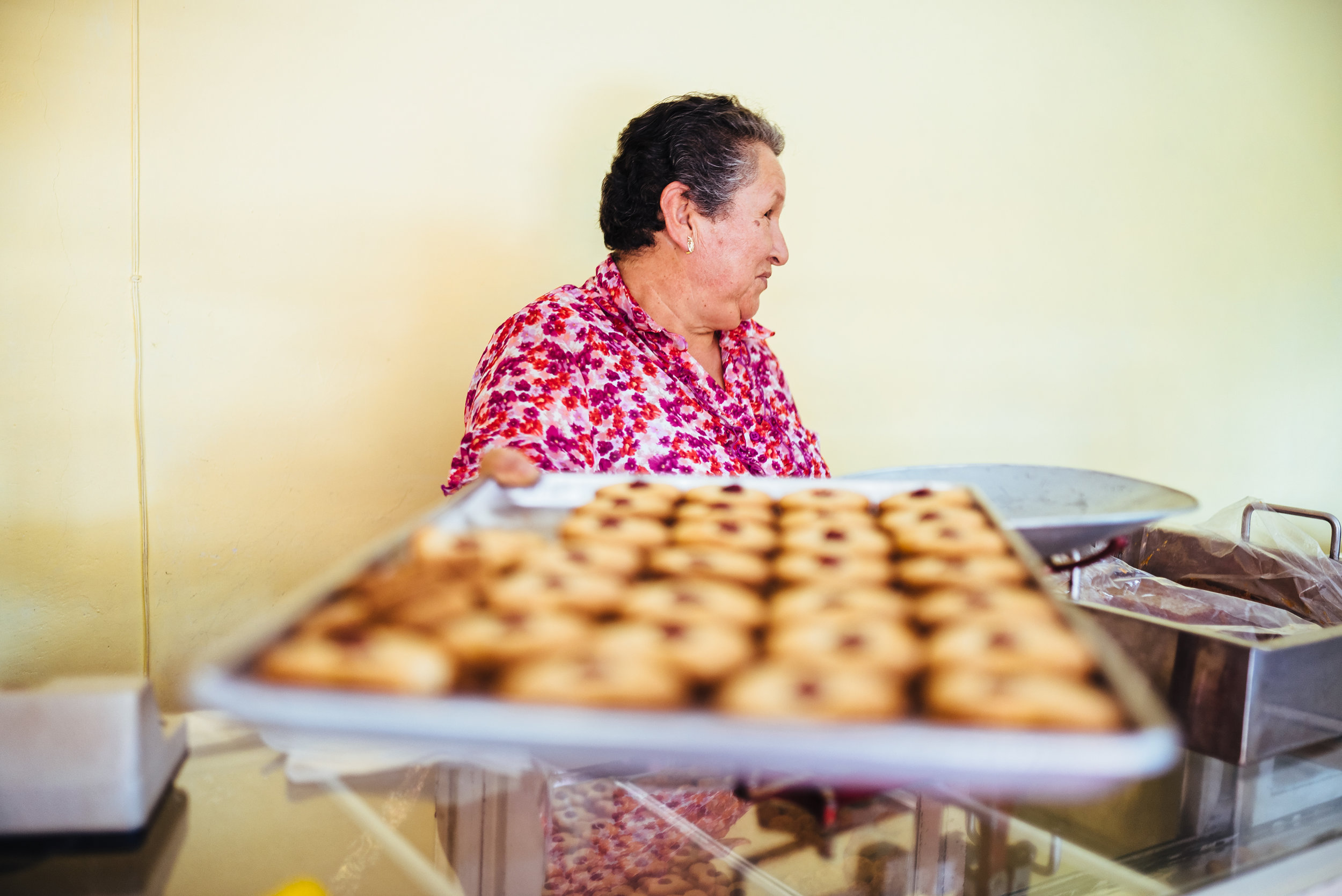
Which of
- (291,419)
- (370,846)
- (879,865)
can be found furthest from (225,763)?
(291,419)

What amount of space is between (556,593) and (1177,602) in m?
1.35

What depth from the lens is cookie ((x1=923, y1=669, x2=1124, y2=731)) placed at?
0.48 meters

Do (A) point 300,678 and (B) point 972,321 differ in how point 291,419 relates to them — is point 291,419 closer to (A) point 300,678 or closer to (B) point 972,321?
(A) point 300,678

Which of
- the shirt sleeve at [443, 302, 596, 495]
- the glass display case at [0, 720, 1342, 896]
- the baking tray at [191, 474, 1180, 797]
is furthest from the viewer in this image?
the shirt sleeve at [443, 302, 596, 495]

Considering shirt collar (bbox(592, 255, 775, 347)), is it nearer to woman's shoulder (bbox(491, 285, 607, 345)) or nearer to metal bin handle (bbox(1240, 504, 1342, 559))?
woman's shoulder (bbox(491, 285, 607, 345))

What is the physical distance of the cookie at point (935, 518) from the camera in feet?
2.66

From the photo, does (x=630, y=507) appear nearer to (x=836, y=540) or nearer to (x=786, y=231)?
(x=836, y=540)

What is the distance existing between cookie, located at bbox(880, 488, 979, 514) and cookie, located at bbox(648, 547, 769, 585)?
21cm

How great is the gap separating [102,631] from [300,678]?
56.2 inches

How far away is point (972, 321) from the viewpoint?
101 inches

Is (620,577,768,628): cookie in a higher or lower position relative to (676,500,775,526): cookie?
lower

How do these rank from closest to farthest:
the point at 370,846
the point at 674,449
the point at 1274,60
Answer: the point at 370,846
the point at 674,449
the point at 1274,60

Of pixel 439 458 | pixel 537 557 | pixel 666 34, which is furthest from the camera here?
pixel 666 34

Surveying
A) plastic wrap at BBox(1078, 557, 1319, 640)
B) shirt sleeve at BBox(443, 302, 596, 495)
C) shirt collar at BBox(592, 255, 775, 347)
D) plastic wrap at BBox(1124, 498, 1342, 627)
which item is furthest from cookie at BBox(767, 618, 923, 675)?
plastic wrap at BBox(1124, 498, 1342, 627)
